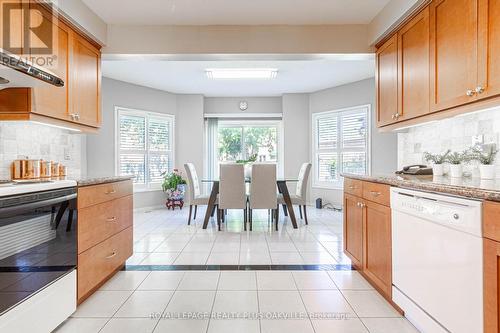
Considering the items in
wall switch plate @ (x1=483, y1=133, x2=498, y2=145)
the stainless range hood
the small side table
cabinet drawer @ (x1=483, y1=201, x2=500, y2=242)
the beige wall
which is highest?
the beige wall

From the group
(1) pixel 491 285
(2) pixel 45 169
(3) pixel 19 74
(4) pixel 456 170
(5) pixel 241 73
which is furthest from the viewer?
(5) pixel 241 73

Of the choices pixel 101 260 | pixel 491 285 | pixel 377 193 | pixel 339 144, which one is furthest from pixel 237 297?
pixel 339 144

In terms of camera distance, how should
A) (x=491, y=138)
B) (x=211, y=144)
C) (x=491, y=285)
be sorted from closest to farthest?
(x=491, y=285)
(x=491, y=138)
(x=211, y=144)

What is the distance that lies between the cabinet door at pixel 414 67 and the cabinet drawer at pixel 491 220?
3.88 feet

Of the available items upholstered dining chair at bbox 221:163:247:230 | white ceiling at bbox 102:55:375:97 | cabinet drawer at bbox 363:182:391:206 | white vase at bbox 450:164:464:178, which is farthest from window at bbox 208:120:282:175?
white vase at bbox 450:164:464:178

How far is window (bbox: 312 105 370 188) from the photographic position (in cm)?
552

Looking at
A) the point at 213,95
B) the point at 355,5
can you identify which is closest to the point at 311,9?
the point at 355,5

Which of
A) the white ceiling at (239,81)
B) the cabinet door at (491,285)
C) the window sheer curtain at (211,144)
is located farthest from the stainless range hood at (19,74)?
the window sheer curtain at (211,144)

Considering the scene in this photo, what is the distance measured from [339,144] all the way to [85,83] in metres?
4.75

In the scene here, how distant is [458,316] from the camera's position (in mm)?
1280

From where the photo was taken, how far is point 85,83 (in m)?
2.65

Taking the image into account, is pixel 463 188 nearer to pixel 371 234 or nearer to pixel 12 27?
pixel 371 234

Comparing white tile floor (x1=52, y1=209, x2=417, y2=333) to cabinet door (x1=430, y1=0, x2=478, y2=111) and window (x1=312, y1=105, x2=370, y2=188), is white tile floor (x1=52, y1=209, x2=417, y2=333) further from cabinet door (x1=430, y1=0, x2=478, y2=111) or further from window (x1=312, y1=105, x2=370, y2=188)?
window (x1=312, y1=105, x2=370, y2=188)

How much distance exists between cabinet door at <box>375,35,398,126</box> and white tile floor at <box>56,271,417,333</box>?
1.57 meters
